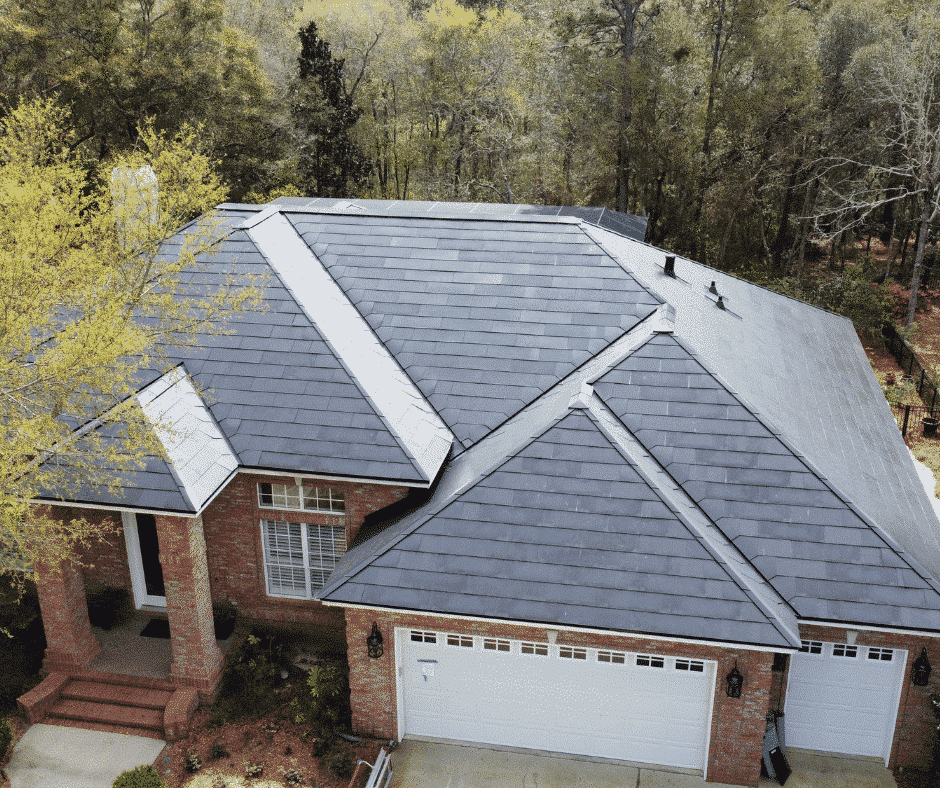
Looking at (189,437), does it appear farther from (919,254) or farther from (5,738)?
(919,254)

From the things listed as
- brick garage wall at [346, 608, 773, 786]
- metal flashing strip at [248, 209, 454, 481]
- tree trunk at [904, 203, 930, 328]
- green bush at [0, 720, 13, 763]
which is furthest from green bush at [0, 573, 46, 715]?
tree trunk at [904, 203, 930, 328]

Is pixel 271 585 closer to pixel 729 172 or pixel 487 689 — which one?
pixel 487 689

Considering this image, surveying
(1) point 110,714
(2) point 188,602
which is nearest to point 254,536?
(2) point 188,602

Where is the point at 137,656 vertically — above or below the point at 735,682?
below

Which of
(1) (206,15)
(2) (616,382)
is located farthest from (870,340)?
(1) (206,15)

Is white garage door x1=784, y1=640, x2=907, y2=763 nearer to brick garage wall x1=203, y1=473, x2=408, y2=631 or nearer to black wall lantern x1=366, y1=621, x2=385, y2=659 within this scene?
black wall lantern x1=366, y1=621, x2=385, y2=659

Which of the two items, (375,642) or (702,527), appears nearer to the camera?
(702,527)
